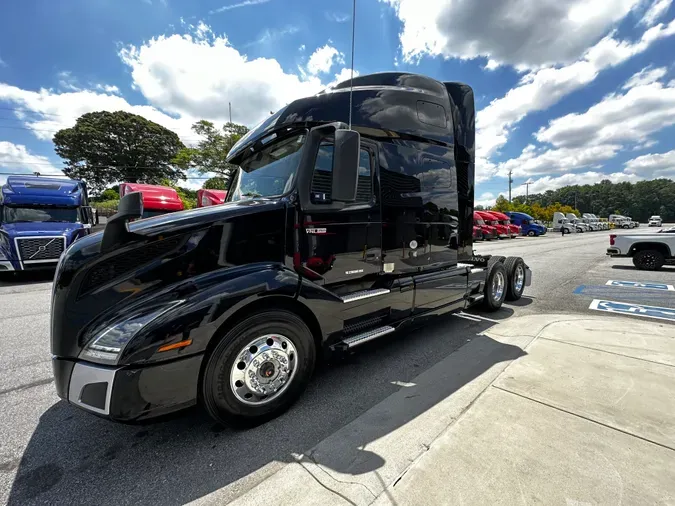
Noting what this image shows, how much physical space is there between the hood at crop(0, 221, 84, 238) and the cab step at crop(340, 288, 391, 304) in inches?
406

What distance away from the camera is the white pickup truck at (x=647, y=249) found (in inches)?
408

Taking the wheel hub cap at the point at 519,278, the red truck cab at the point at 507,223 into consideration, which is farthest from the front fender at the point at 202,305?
the red truck cab at the point at 507,223

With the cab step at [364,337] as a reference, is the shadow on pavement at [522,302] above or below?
below

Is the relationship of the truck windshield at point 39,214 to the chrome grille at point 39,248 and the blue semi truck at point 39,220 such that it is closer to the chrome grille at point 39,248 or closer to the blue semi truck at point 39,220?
the blue semi truck at point 39,220

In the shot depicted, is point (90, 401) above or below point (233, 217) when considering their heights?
below

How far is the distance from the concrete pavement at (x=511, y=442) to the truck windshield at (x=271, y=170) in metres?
2.21

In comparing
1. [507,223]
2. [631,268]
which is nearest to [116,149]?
[507,223]

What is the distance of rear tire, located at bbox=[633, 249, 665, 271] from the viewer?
413 inches

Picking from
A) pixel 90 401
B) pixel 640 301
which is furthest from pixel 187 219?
pixel 640 301

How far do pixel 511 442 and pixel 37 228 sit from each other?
1238 centimetres

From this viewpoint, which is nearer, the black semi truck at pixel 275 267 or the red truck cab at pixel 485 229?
the black semi truck at pixel 275 267

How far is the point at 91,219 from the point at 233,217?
38.4ft

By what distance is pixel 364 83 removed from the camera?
3598mm

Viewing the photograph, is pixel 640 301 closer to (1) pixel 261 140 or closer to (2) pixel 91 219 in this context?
(1) pixel 261 140
